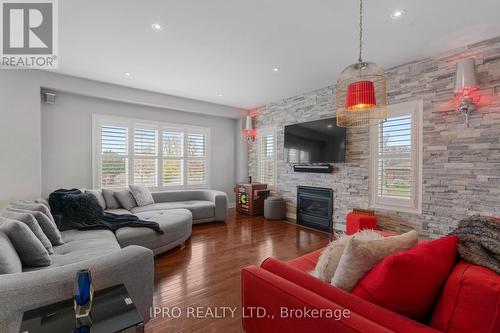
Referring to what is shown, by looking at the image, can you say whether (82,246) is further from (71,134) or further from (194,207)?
(71,134)

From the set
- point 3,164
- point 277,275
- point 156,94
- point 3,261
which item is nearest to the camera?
point 277,275

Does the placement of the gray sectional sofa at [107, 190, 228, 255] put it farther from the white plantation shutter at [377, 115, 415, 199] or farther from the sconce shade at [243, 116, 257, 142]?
A: the white plantation shutter at [377, 115, 415, 199]

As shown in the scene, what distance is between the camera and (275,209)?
510cm

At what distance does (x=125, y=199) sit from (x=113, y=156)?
111 centimetres

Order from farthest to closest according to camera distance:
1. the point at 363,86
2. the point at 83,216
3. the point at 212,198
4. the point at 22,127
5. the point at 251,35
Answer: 1. the point at 212,198
2. the point at 22,127
3. the point at 83,216
4. the point at 251,35
5. the point at 363,86

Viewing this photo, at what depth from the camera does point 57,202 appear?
3.06m

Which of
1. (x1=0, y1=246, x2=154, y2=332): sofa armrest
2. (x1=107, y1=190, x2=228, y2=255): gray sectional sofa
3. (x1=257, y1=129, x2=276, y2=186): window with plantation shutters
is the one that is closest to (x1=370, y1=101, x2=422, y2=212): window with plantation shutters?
(x1=257, y1=129, x2=276, y2=186): window with plantation shutters

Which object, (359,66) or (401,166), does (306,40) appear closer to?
(359,66)

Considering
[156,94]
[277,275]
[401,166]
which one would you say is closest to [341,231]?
[401,166]

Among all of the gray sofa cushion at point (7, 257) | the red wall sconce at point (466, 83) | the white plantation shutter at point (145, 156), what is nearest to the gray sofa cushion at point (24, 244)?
the gray sofa cushion at point (7, 257)

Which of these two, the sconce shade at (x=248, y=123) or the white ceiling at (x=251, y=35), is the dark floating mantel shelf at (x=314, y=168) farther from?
the sconce shade at (x=248, y=123)

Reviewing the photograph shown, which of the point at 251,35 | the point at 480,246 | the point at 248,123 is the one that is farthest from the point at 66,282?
the point at 248,123

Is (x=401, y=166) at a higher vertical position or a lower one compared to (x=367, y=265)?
higher

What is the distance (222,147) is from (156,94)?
7.13 feet
